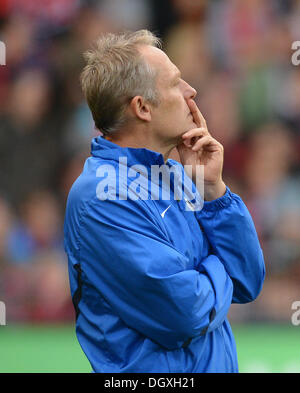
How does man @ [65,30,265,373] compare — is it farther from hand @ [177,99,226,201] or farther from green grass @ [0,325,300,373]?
green grass @ [0,325,300,373]

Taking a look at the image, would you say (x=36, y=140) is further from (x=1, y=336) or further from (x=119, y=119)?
(x=119, y=119)

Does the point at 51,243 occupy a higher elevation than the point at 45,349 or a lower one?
higher

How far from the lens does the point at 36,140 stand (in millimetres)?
6855

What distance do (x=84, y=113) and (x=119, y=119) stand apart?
13.9 feet

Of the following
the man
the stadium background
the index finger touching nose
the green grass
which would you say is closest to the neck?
the man

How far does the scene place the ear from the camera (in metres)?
2.55

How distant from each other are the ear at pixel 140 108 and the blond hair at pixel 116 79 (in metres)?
0.02

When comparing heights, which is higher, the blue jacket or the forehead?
the forehead

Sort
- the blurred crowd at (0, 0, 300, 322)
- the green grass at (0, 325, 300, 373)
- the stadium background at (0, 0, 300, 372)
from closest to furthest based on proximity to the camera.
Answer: the green grass at (0, 325, 300, 373) < the stadium background at (0, 0, 300, 372) < the blurred crowd at (0, 0, 300, 322)

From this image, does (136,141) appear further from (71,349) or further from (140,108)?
(71,349)

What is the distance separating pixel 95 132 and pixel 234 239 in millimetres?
4043

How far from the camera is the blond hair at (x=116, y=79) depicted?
254cm

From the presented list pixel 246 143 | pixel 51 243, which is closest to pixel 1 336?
pixel 51 243

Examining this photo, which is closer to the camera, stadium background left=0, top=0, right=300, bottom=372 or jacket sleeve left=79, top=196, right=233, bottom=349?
jacket sleeve left=79, top=196, right=233, bottom=349
